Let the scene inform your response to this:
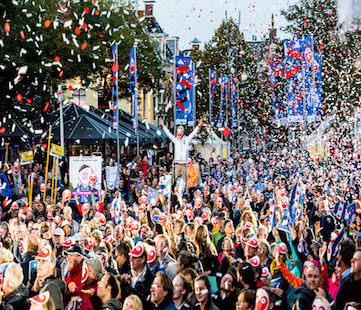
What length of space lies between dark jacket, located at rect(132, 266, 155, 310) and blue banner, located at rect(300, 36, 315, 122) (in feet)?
55.7

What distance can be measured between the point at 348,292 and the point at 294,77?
1923 centimetres

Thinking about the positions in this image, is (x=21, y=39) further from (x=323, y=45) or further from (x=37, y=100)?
(x=323, y=45)

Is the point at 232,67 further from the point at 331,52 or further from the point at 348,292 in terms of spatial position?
the point at 348,292

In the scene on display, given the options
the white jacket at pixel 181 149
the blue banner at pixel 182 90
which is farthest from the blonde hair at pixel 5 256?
the blue banner at pixel 182 90

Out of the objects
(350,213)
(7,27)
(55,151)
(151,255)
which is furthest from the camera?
(7,27)

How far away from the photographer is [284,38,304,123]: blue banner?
2286cm

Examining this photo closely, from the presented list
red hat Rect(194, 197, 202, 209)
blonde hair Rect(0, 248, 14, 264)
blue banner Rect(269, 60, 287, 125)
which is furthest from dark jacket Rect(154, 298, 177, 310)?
blue banner Rect(269, 60, 287, 125)

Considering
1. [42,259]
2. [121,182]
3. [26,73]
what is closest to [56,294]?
[42,259]

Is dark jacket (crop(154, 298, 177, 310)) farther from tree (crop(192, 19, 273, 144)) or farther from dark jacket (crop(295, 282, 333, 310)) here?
tree (crop(192, 19, 273, 144))

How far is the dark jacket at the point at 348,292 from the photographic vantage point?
5980mm

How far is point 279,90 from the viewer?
37.8m

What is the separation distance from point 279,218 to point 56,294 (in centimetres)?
525

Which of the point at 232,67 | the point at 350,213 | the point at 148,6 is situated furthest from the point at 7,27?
the point at 148,6

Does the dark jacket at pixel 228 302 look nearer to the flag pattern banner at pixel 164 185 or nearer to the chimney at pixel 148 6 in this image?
the flag pattern banner at pixel 164 185
